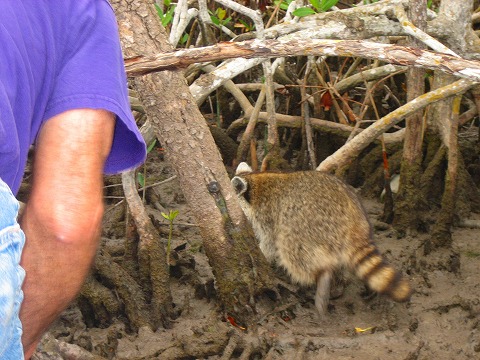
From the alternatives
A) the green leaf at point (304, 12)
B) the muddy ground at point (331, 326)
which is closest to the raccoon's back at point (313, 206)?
the muddy ground at point (331, 326)

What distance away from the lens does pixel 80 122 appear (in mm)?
1346

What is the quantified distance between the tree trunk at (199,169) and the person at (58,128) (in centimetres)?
167

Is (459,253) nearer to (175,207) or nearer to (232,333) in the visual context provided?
(232,333)

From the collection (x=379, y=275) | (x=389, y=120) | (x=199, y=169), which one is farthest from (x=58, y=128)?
(x=389, y=120)

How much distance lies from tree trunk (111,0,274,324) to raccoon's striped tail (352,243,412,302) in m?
0.43

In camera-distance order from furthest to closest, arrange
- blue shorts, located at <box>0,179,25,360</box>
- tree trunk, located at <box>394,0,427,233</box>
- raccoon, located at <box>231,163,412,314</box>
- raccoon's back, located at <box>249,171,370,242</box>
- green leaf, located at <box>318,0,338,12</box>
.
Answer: tree trunk, located at <box>394,0,427,233</box>
green leaf, located at <box>318,0,338,12</box>
raccoon's back, located at <box>249,171,370,242</box>
raccoon, located at <box>231,163,412,314</box>
blue shorts, located at <box>0,179,25,360</box>

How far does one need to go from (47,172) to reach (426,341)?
2.48m

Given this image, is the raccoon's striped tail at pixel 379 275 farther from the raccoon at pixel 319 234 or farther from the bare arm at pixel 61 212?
the bare arm at pixel 61 212

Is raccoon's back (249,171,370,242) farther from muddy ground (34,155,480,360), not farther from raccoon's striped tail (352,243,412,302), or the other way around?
muddy ground (34,155,480,360)

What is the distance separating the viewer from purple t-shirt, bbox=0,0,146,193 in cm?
128

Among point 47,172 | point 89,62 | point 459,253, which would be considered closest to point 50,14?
point 89,62

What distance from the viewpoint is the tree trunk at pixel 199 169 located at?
3064 mm

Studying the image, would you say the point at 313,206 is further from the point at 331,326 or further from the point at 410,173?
the point at 410,173

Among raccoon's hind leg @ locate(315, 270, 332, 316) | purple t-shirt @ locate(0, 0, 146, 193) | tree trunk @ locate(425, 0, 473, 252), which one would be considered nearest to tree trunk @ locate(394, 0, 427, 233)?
tree trunk @ locate(425, 0, 473, 252)
